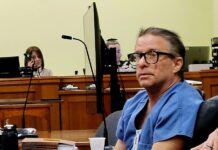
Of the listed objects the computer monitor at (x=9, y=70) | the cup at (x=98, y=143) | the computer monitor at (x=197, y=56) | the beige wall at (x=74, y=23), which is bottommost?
the cup at (x=98, y=143)

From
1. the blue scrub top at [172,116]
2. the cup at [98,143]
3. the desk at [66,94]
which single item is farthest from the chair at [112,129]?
the desk at [66,94]

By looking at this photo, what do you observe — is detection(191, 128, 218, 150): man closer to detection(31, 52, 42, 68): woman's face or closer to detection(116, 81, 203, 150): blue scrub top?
detection(116, 81, 203, 150): blue scrub top

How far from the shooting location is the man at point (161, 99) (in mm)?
1724

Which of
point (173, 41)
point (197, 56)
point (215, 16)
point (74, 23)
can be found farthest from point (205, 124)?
point (215, 16)

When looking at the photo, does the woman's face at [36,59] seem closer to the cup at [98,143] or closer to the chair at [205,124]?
the cup at [98,143]

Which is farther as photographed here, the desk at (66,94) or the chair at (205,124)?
the desk at (66,94)

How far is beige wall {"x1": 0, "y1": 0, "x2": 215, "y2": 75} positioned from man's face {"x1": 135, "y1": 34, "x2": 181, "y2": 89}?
19.0 feet

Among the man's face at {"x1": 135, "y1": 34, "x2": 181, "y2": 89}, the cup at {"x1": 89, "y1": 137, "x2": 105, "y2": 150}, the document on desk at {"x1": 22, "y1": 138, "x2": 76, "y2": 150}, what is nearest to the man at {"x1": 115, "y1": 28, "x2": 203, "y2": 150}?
the man's face at {"x1": 135, "y1": 34, "x2": 181, "y2": 89}

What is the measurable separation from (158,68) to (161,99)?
13 cm

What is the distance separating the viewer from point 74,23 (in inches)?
305

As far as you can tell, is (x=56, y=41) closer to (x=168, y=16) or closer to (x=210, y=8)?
(x=168, y=16)

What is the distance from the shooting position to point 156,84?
1.91 m

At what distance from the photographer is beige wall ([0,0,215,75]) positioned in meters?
7.72

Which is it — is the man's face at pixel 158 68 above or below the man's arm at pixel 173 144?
above
